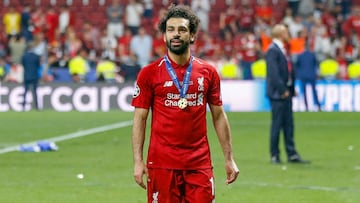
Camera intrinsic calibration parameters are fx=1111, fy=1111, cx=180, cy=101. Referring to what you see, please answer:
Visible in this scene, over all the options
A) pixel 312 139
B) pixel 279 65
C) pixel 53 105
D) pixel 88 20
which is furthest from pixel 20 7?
pixel 279 65

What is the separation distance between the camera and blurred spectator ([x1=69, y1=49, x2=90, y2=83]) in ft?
118

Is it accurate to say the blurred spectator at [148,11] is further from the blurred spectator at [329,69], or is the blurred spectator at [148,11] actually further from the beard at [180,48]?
the beard at [180,48]

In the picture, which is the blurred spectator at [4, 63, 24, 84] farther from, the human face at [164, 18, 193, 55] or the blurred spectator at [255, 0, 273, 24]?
the human face at [164, 18, 193, 55]

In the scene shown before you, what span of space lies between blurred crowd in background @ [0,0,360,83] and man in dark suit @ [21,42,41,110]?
0.49m

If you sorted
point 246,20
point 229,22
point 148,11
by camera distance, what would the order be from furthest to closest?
point 148,11 → point 229,22 → point 246,20

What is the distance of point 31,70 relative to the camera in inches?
1313

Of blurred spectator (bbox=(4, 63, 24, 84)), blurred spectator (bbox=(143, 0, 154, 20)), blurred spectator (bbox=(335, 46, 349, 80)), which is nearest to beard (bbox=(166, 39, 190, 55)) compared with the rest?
blurred spectator (bbox=(335, 46, 349, 80))

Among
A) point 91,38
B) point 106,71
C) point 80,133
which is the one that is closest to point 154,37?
point 91,38

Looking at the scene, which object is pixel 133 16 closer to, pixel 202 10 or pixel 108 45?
pixel 108 45

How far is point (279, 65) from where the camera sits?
17.7 meters

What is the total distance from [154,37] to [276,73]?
21.2 metres

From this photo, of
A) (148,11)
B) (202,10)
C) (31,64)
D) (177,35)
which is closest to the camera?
(177,35)

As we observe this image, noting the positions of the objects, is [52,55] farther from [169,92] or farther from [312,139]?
[169,92]

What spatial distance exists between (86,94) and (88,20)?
23.2 feet
